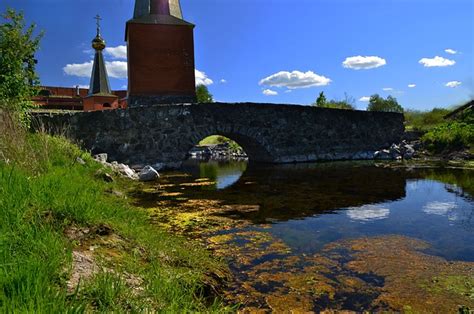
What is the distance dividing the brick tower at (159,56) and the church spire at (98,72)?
521 inches

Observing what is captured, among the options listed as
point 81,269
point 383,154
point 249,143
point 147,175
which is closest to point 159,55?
point 249,143

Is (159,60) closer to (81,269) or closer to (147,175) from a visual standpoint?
(147,175)

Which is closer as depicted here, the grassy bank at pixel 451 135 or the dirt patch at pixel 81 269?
the dirt patch at pixel 81 269

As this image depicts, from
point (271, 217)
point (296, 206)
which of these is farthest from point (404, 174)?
point (271, 217)

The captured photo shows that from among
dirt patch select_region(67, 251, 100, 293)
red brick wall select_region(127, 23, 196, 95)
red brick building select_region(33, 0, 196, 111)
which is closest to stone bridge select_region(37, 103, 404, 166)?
red brick building select_region(33, 0, 196, 111)

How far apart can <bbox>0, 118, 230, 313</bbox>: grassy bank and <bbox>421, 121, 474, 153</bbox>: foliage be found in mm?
19426

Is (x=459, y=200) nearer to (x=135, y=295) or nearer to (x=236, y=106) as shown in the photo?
(x=135, y=295)

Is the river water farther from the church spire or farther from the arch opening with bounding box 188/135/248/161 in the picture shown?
the church spire

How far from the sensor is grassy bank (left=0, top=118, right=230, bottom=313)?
2.22 m

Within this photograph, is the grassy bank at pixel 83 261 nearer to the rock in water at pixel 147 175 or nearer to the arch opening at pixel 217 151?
the rock in water at pixel 147 175

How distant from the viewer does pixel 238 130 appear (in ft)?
59.9

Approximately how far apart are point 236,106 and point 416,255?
1426 centimetres

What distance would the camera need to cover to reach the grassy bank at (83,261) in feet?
7.28

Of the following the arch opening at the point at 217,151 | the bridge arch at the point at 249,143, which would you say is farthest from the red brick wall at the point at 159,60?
the bridge arch at the point at 249,143
